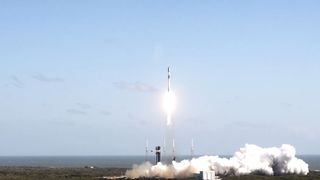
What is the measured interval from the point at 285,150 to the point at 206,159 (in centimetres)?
2302

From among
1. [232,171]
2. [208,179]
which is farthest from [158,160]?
[208,179]

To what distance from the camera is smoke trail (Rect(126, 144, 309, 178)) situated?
142 meters

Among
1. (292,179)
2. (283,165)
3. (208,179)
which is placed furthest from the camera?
(283,165)

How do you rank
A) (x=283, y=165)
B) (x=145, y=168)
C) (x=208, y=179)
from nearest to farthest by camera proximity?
(x=208, y=179), (x=145, y=168), (x=283, y=165)

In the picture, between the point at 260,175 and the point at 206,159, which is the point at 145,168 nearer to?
the point at 206,159

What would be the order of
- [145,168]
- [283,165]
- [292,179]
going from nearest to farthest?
[292,179] → [145,168] → [283,165]

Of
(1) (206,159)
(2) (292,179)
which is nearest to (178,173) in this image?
(1) (206,159)

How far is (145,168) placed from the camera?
5822 inches

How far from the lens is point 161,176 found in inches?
5546

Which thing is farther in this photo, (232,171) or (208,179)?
(232,171)

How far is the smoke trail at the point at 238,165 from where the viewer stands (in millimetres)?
141750

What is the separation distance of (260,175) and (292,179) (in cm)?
1523

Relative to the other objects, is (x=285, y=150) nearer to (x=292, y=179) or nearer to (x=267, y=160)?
(x=267, y=160)

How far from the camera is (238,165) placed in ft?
509
